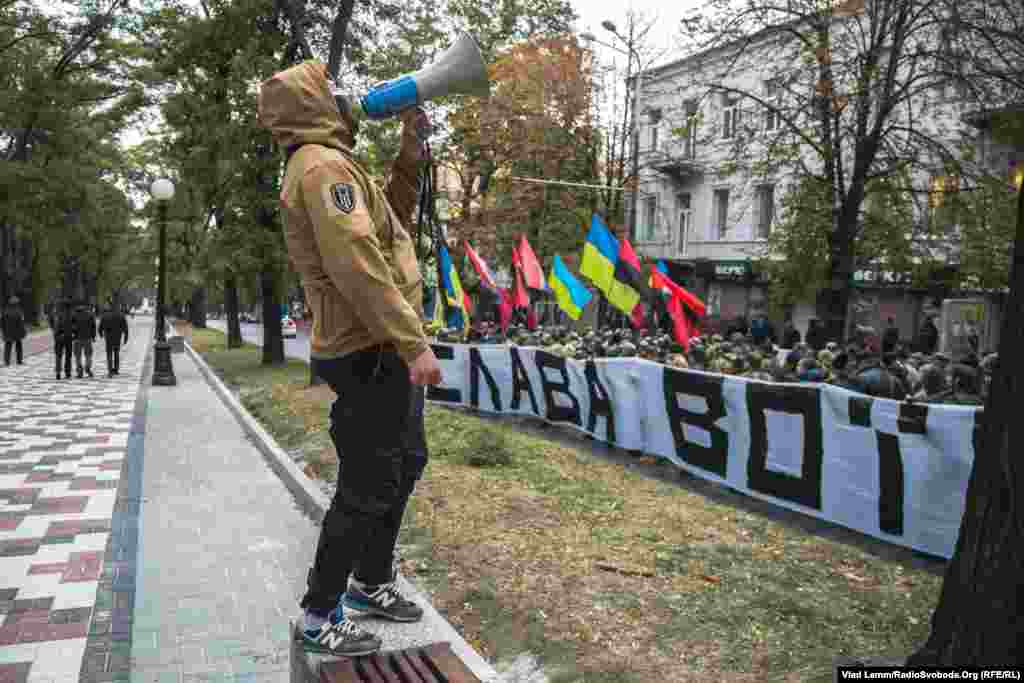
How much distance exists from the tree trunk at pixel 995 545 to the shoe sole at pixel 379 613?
6.21 feet

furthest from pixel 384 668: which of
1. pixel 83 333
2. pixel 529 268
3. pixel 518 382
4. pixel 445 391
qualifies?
pixel 83 333

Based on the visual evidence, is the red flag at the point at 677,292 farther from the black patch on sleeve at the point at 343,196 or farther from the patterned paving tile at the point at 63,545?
the black patch on sleeve at the point at 343,196

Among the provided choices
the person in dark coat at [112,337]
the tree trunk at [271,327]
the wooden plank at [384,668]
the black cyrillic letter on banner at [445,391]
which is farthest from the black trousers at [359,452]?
the person in dark coat at [112,337]

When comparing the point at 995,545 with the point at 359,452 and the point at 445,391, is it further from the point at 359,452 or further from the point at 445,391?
the point at 445,391

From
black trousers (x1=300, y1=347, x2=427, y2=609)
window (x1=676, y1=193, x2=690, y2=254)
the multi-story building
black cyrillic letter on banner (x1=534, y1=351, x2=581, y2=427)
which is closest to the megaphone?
black trousers (x1=300, y1=347, x2=427, y2=609)

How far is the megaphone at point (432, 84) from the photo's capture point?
3.08 meters

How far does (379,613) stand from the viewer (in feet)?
10.9

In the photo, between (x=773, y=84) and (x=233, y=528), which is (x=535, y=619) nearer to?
(x=233, y=528)

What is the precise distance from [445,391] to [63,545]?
7.62m

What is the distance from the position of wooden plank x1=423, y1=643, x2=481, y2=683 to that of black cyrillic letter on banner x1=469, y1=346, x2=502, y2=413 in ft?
28.8

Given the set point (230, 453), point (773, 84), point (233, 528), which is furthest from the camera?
point (773, 84)

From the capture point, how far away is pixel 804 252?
16.0 meters

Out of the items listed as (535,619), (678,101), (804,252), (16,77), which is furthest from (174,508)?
(678,101)

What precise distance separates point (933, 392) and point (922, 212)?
8.82 meters
